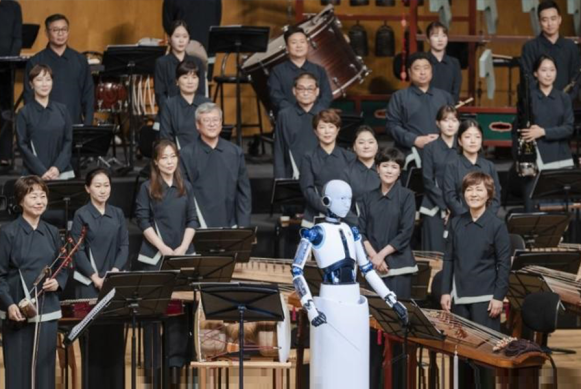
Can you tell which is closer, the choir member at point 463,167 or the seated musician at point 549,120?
the choir member at point 463,167

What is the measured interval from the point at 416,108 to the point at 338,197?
3.59 meters

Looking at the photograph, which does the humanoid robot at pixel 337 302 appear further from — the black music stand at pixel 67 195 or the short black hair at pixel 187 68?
the short black hair at pixel 187 68

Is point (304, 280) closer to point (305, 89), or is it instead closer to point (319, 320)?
point (319, 320)

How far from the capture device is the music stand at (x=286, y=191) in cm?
975

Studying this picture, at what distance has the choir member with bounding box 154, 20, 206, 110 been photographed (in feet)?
36.4

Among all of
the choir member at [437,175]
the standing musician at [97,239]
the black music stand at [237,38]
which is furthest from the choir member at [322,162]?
the black music stand at [237,38]

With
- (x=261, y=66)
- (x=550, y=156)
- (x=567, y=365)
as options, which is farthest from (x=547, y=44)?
(x=567, y=365)

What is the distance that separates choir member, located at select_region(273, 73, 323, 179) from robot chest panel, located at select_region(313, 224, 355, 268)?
3197 millimetres

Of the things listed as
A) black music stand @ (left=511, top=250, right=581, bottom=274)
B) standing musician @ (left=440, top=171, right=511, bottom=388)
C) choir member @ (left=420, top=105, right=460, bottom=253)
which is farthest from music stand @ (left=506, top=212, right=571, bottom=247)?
standing musician @ (left=440, top=171, right=511, bottom=388)

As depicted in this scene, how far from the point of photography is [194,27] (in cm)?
1248

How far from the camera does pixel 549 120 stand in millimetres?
10773

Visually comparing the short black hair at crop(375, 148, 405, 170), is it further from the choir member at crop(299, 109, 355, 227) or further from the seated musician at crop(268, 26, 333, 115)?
the seated musician at crop(268, 26, 333, 115)

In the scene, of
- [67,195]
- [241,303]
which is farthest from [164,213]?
[241,303]

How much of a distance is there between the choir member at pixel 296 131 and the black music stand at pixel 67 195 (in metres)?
1.64
